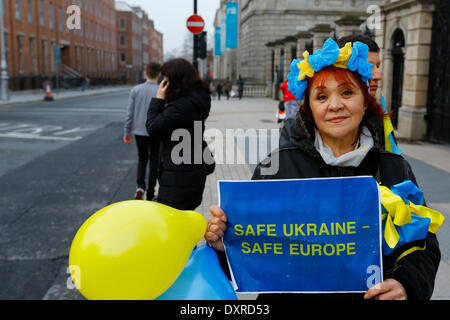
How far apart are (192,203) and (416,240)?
10.7 feet

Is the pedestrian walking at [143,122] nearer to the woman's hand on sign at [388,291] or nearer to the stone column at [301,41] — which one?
the woman's hand on sign at [388,291]

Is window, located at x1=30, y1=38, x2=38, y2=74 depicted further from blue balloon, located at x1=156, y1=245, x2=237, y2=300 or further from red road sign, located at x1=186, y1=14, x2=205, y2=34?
blue balloon, located at x1=156, y1=245, x2=237, y2=300

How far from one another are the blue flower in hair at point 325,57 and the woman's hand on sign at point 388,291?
2.71ft

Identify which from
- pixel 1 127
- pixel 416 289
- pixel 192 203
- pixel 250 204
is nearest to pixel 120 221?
pixel 250 204

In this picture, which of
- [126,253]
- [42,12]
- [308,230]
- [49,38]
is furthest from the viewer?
[49,38]

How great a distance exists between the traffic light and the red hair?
14042mm

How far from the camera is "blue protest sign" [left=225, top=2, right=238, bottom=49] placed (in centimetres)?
4460

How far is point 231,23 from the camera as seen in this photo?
4525 centimetres

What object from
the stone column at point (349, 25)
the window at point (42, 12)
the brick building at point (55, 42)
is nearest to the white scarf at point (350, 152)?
the stone column at point (349, 25)

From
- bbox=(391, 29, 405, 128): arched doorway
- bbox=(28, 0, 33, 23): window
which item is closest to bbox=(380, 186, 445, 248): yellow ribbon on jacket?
bbox=(391, 29, 405, 128): arched doorway

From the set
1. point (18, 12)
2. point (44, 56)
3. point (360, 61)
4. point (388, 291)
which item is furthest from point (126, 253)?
point (44, 56)

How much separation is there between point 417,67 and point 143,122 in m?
9.65

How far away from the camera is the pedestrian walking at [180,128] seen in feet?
15.4

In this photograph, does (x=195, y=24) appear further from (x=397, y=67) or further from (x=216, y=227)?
(x=216, y=227)
